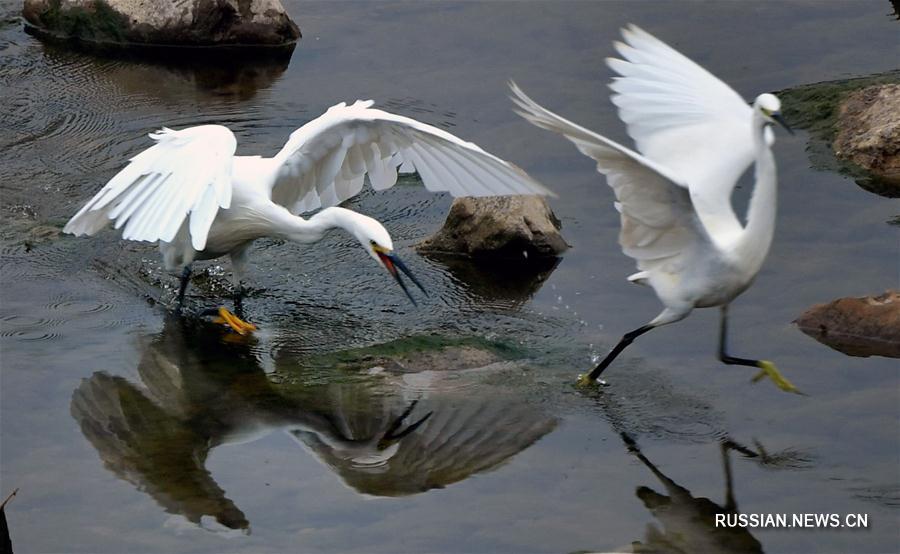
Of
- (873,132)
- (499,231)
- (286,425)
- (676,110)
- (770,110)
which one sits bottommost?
(286,425)

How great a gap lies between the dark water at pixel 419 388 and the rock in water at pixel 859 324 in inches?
4.7

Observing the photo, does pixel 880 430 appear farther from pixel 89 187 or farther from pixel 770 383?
pixel 89 187

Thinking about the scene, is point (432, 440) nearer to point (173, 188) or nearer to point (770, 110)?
point (173, 188)

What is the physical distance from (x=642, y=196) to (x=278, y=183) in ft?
8.89

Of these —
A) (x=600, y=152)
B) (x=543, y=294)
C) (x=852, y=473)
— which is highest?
(x=600, y=152)

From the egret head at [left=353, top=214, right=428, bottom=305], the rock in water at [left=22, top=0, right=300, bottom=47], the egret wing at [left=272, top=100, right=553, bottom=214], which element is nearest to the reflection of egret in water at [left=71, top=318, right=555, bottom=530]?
the egret head at [left=353, top=214, right=428, bottom=305]

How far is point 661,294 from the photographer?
652 centimetres

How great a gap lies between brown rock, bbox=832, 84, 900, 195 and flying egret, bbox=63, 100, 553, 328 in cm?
337

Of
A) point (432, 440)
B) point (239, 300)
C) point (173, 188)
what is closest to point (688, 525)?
point (432, 440)

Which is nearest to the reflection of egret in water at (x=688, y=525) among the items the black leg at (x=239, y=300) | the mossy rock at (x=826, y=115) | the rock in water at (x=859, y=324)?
the rock in water at (x=859, y=324)

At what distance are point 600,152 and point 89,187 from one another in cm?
481

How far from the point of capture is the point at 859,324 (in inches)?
282

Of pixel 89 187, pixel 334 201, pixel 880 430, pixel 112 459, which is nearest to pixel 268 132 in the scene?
pixel 89 187

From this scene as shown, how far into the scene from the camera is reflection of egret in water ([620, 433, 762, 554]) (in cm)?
541
